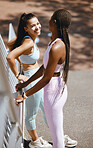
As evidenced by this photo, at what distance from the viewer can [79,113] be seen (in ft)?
14.2

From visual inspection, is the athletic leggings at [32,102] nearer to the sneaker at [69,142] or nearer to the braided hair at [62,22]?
the sneaker at [69,142]

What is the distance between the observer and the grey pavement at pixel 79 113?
3832 millimetres

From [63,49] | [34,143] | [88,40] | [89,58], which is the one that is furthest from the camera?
[88,40]

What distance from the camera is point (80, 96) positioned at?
4.78 metres

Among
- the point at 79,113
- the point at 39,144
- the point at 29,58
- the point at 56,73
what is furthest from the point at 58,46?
the point at 79,113

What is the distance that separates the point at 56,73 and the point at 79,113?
1.73 meters

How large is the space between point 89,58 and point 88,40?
2.90 feet

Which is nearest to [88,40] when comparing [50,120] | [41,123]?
[41,123]

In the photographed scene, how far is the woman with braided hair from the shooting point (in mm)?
2521

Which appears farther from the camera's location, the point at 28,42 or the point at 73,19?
the point at 73,19

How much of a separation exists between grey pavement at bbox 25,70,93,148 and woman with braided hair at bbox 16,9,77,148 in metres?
0.89

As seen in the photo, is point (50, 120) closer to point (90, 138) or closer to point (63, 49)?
point (63, 49)

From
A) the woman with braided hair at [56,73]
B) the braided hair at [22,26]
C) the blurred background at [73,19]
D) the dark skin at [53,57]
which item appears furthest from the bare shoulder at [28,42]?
the blurred background at [73,19]

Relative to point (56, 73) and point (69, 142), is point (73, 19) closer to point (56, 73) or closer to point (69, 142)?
Result: point (69, 142)
